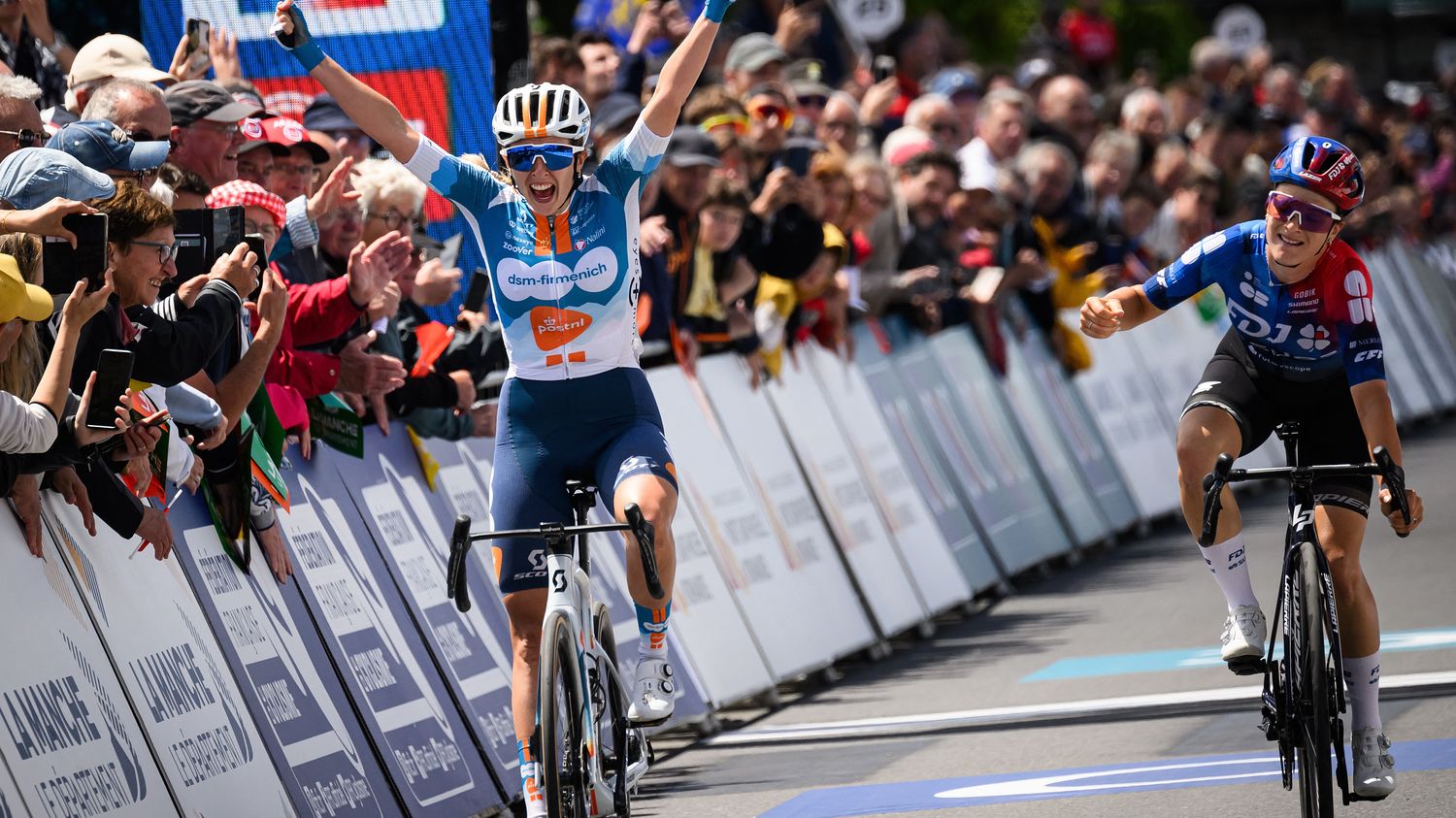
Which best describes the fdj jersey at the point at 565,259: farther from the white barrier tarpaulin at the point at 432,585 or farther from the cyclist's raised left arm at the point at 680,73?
the white barrier tarpaulin at the point at 432,585

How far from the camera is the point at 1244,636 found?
7402 mm

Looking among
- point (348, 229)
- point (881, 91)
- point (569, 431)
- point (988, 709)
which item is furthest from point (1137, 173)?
point (569, 431)

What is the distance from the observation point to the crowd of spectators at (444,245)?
21.5ft

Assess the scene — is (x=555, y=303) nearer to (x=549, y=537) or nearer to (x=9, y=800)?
(x=549, y=537)

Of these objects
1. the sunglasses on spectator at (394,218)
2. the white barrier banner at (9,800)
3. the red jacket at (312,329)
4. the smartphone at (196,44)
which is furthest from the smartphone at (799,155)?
the white barrier banner at (9,800)

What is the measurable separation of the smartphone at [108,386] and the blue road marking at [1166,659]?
572cm

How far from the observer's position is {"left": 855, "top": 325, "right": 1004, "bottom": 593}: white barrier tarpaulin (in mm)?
13609

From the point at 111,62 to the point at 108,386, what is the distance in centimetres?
282

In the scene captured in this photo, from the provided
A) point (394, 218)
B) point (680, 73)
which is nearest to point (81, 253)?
point (680, 73)

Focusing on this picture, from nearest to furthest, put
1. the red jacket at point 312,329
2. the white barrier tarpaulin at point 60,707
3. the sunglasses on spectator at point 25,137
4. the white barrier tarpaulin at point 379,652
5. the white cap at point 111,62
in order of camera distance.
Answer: the white barrier tarpaulin at point 60,707 → the sunglasses on spectator at point 25,137 → the white barrier tarpaulin at point 379,652 → the red jacket at point 312,329 → the white cap at point 111,62

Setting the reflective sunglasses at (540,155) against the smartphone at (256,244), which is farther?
the smartphone at (256,244)

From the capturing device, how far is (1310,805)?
→ 6.71 m

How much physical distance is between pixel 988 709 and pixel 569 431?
3679 millimetres

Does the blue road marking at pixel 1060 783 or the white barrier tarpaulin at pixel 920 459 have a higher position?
the white barrier tarpaulin at pixel 920 459
